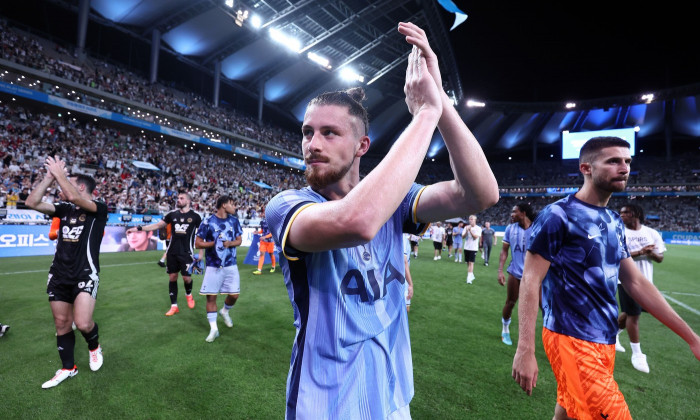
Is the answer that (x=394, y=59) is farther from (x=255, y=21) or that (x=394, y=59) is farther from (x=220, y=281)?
(x=220, y=281)

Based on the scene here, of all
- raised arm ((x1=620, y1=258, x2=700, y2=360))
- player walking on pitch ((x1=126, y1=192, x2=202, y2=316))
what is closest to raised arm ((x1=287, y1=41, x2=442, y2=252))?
raised arm ((x1=620, y1=258, x2=700, y2=360))

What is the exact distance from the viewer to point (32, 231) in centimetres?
1280

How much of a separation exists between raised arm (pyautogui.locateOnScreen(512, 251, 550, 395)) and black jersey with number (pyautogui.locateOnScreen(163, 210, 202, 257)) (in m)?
6.97

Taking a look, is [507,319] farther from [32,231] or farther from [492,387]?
[32,231]

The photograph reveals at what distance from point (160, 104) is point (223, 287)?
31.3m

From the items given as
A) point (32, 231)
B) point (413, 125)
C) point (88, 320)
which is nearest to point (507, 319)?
point (413, 125)

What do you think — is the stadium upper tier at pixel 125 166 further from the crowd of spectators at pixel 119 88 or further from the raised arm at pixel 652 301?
the raised arm at pixel 652 301

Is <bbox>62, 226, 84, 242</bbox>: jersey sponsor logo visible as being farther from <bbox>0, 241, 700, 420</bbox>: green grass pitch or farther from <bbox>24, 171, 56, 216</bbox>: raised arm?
<bbox>0, 241, 700, 420</bbox>: green grass pitch

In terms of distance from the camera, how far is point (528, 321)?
233cm

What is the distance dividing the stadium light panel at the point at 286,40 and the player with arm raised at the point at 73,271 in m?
28.3

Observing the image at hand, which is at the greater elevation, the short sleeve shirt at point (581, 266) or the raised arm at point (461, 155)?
the raised arm at point (461, 155)

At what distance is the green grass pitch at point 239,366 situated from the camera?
11.2 ft

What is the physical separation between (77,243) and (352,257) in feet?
15.4

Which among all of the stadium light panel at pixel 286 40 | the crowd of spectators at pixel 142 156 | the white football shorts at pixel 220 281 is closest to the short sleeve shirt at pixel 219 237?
the white football shorts at pixel 220 281
